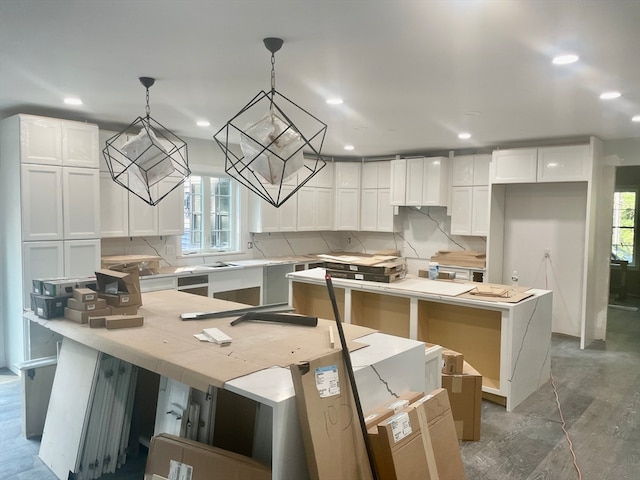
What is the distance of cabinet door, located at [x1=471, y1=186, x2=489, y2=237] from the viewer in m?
5.96

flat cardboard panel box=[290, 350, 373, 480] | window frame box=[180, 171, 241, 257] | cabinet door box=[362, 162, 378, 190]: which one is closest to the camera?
flat cardboard panel box=[290, 350, 373, 480]

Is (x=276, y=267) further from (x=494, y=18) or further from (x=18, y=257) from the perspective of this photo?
(x=494, y=18)

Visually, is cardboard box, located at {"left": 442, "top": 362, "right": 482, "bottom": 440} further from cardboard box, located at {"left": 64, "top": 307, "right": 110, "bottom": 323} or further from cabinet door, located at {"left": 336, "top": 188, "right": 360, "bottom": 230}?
cabinet door, located at {"left": 336, "top": 188, "right": 360, "bottom": 230}

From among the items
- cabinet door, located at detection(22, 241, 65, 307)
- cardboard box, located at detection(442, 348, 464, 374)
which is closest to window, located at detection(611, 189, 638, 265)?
cardboard box, located at detection(442, 348, 464, 374)

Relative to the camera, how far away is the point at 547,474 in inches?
106

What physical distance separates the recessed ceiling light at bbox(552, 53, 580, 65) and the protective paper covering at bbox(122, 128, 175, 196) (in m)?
2.33

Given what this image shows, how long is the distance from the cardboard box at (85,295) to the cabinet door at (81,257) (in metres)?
1.68

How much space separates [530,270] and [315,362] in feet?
16.4

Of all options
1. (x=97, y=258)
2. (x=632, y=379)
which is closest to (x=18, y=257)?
(x=97, y=258)

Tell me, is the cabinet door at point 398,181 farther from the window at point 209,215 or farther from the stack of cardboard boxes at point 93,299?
the stack of cardboard boxes at point 93,299

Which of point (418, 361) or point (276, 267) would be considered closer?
point (418, 361)

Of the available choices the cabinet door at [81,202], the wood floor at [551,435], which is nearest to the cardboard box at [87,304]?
the wood floor at [551,435]

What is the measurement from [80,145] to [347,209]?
12.6 feet

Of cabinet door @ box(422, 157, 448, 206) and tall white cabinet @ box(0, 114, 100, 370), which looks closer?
tall white cabinet @ box(0, 114, 100, 370)
